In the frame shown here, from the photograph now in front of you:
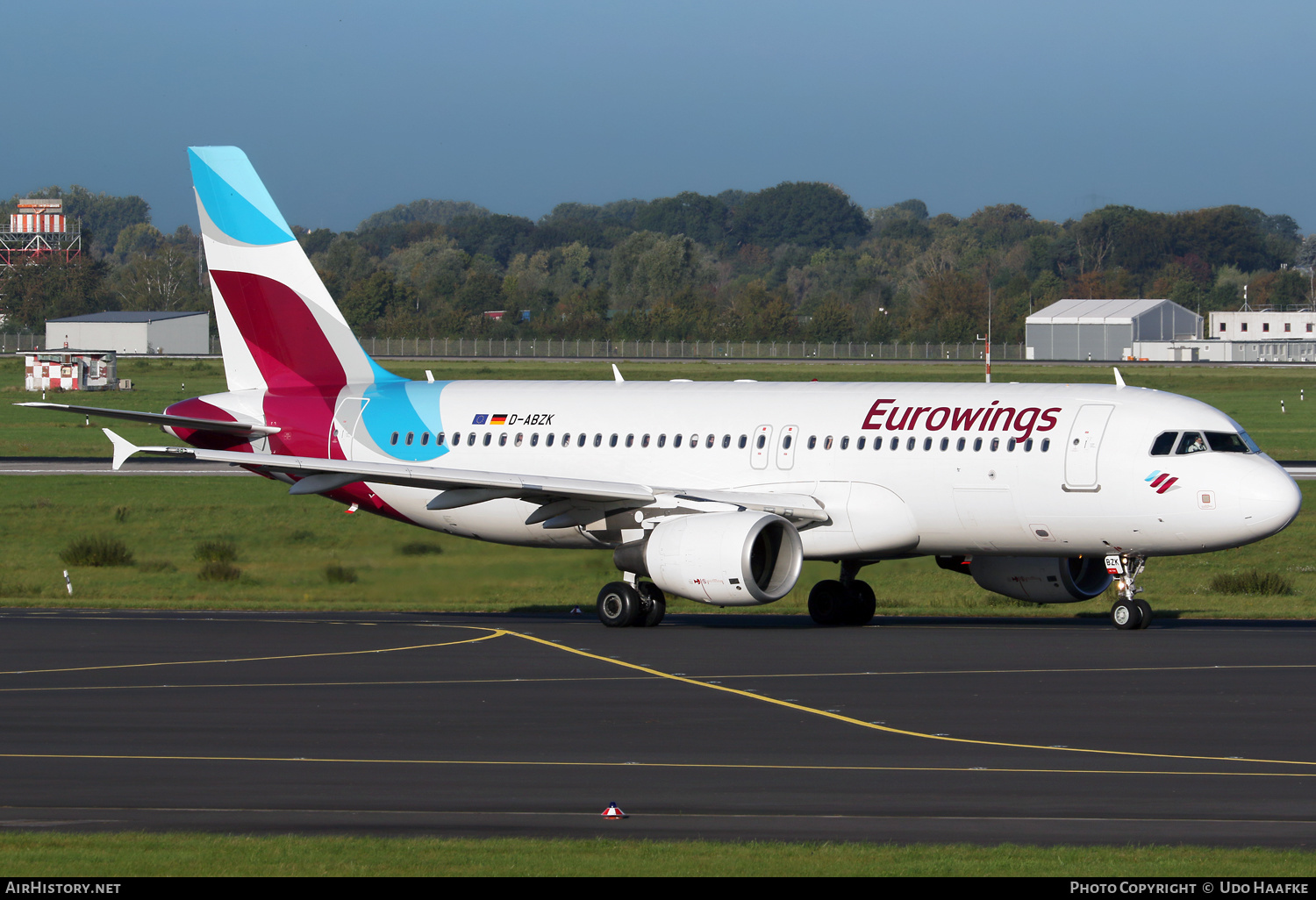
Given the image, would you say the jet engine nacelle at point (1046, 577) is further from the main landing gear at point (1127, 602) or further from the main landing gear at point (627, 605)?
the main landing gear at point (627, 605)

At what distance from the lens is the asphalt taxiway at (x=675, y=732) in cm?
1596

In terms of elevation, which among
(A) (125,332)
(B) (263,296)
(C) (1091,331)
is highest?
(C) (1091,331)

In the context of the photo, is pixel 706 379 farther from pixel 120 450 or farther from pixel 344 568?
pixel 120 450

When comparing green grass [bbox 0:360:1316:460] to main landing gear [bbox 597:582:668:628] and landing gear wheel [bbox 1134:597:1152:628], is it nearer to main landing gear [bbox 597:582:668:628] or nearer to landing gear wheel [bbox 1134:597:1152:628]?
landing gear wheel [bbox 1134:597:1152:628]

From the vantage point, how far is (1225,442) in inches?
1214

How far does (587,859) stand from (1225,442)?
20.1 metres

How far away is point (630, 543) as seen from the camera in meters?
33.4

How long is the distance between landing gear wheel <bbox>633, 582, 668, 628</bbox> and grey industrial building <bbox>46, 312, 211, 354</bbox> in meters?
156

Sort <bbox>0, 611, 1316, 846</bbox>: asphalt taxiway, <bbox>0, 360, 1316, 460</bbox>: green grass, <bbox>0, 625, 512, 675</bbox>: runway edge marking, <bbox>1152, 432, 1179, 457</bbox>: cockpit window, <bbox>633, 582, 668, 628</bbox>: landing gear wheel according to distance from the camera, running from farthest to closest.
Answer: <bbox>0, 360, 1316, 460</bbox>: green grass → <bbox>633, 582, 668, 628</bbox>: landing gear wheel → <bbox>1152, 432, 1179, 457</bbox>: cockpit window → <bbox>0, 625, 512, 675</bbox>: runway edge marking → <bbox>0, 611, 1316, 846</bbox>: asphalt taxiway

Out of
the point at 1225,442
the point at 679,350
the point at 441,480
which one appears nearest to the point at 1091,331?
the point at 679,350

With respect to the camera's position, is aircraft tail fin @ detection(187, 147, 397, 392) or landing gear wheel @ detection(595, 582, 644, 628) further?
aircraft tail fin @ detection(187, 147, 397, 392)

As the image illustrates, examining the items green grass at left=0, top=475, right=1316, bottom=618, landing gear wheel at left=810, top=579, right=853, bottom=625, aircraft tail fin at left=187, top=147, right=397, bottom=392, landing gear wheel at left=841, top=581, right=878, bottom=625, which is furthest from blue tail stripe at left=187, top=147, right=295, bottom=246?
landing gear wheel at left=841, top=581, right=878, bottom=625

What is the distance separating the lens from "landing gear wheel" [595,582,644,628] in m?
33.4
